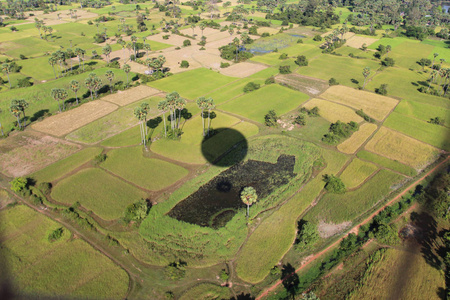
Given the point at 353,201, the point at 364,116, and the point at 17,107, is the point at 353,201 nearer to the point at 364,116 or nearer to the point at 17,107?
the point at 364,116

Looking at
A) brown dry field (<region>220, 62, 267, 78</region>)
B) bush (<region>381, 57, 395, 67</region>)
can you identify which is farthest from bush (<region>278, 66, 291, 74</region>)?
bush (<region>381, 57, 395, 67</region>)

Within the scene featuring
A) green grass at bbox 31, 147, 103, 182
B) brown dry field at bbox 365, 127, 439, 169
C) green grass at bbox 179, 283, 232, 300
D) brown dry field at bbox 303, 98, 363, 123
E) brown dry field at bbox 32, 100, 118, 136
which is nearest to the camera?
green grass at bbox 179, 283, 232, 300

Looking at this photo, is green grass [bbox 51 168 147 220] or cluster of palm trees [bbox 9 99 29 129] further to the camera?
cluster of palm trees [bbox 9 99 29 129]

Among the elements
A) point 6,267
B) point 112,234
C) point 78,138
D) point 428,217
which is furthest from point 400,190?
point 78,138

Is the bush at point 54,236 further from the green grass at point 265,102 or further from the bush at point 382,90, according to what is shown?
A: the bush at point 382,90

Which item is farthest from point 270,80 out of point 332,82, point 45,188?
point 45,188

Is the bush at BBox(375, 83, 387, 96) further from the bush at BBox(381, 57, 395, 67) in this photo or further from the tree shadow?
the tree shadow

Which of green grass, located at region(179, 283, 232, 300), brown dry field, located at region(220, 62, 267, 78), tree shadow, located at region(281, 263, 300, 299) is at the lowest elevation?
green grass, located at region(179, 283, 232, 300)

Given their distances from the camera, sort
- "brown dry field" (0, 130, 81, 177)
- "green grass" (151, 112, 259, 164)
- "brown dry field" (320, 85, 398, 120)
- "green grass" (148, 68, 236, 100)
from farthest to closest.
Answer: "green grass" (148, 68, 236, 100), "brown dry field" (320, 85, 398, 120), "green grass" (151, 112, 259, 164), "brown dry field" (0, 130, 81, 177)
